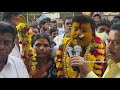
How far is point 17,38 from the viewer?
432cm

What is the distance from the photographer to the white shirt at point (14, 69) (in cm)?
431

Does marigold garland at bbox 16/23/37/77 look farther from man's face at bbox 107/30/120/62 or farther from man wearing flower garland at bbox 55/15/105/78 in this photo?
man's face at bbox 107/30/120/62

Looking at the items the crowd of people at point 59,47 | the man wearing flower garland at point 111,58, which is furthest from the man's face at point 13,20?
the man wearing flower garland at point 111,58

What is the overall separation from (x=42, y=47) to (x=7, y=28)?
0.53 meters

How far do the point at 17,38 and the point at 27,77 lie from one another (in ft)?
1.77

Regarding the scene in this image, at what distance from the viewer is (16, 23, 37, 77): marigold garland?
434 cm

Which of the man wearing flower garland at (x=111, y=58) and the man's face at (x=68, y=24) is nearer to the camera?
the man wearing flower garland at (x=111, y=58)

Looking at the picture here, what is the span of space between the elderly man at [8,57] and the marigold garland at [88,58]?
0.47 m

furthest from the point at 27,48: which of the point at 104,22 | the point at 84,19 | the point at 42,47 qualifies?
the point at 104,22

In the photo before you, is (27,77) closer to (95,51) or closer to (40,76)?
(40,76)

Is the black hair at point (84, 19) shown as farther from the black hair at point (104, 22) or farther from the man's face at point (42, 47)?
the man's face at point (42, 47)

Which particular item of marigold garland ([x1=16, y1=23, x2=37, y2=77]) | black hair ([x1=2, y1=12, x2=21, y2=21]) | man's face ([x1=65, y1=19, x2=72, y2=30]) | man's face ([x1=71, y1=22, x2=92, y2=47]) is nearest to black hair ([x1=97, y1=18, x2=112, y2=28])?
man's face ([x1=71, y1=22, x2=92, y2=47])

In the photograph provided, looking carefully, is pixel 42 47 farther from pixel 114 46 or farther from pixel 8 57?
pixel 114 46
